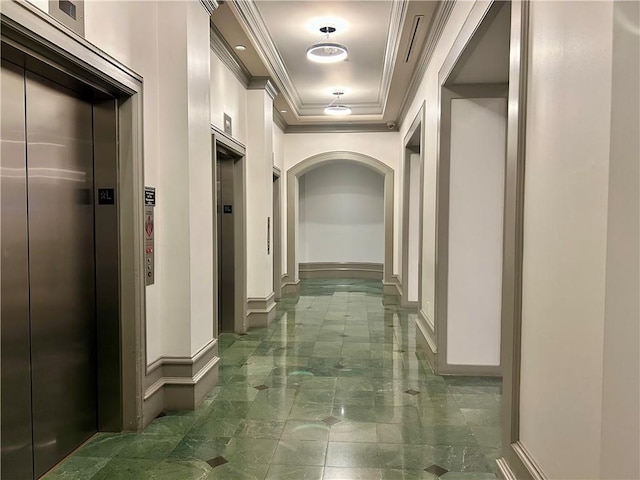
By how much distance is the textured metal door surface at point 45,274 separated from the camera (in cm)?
252

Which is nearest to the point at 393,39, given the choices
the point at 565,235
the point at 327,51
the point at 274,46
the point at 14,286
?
the point at 327,51

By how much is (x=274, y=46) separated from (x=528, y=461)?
581cm

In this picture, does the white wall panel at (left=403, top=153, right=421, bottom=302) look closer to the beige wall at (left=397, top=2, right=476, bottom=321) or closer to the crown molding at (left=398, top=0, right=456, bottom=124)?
the crown molding at (left=398, top=0, right=456, bottom=124)

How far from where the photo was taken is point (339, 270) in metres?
13.1

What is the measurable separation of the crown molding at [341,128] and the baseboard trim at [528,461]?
8572 mm

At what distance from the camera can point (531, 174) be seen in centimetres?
233

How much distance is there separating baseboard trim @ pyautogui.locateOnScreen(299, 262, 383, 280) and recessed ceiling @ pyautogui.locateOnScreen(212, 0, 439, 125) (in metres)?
5.26

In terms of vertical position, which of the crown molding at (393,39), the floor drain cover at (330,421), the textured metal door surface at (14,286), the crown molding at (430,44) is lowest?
the floor drain cover at (330,421)

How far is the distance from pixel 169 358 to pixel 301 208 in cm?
974

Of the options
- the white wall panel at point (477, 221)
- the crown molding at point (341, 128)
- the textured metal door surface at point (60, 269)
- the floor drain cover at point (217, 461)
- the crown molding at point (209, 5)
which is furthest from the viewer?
the crown molding at point (341, 128)

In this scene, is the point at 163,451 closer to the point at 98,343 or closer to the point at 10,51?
the point at 98,343

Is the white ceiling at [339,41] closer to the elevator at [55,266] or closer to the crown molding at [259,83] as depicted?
the crown molding at [259,83]

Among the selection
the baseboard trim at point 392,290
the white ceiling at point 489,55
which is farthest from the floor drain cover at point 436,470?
the baseboard trim at point 392,290

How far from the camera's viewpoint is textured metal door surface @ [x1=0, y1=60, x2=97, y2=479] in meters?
2.52
